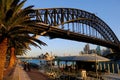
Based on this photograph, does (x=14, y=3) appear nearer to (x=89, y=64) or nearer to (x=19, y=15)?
(x=19, y=15)

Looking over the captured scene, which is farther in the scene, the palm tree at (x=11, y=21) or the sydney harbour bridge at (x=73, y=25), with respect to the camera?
the sydney harbour bridge at (x=73, y=25)

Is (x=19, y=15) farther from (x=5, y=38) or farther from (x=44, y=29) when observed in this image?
(x=44, y=29)

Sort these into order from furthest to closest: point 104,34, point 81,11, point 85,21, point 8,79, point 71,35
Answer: point 104,34, point 85,21, point 81,11, point 71,35, point 8,79

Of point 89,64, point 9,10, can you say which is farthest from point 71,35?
point 9,10

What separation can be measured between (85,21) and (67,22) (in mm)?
21443

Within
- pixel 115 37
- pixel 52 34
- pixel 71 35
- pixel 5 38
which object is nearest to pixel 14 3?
pixel 5 38

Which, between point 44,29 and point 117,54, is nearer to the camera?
point 44,29

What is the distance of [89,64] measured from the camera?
44.3 metres

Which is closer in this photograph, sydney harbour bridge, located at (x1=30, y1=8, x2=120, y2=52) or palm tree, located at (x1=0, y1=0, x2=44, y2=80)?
palm tree, located at (x1=0, y1=0, x2=44, y2=80)

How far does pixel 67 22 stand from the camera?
→ 94938 mm

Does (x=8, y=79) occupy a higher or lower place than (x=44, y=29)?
lower

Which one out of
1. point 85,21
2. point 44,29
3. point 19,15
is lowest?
point 19,15

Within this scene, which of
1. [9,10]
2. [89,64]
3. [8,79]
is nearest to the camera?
[9,10]

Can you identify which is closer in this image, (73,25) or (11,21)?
(11,21)
